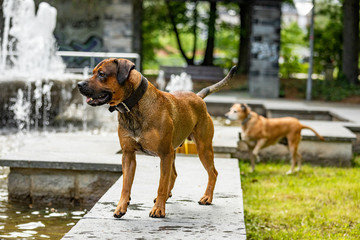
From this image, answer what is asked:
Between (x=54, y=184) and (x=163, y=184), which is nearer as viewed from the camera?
(x=163, y=184)

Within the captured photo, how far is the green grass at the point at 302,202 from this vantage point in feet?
20.1

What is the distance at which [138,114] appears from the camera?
4688 mm

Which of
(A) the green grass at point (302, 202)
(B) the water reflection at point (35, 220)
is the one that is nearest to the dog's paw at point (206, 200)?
(A) the green grass at point (302, 202)

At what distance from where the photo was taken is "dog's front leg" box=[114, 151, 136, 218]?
482 cm

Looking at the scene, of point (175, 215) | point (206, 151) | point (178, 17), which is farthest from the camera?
point (178, 17)

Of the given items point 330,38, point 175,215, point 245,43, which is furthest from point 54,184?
point 245,43

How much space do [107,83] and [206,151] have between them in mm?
1326

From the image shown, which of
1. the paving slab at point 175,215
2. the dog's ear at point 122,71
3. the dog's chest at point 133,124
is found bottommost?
the paving slab at point 175,215

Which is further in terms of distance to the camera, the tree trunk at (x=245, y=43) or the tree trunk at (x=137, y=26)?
the tree trunk at (x=245, y=43)

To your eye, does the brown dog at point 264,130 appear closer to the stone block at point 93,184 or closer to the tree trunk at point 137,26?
the stone block at point 93,184

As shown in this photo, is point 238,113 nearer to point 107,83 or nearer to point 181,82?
point 107,83

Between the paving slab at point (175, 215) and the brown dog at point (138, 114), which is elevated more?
the brown dog at point (138, 114)

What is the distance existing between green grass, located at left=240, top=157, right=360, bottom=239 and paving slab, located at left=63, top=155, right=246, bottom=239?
1.94 feet

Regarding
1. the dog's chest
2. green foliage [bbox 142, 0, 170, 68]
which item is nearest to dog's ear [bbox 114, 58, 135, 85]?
the dog's chest
